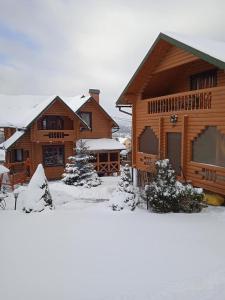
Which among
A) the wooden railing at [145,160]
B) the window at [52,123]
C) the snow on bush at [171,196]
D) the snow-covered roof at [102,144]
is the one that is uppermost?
the window at [52,123]

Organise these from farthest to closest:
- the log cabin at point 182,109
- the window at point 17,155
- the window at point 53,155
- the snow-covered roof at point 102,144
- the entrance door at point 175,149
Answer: the snow-covered roof at point 102,144 → the window at point 53,155 → the window at point 17,155 → the entrance door at point 175,149 → the log cabin at point 182,109

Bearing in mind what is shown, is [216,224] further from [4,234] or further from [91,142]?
[91,142]

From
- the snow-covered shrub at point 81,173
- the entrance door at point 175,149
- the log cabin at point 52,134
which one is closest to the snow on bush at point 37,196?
the entrance door at point 175,149

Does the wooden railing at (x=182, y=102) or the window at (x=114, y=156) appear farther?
the window at (x=114, y=156)

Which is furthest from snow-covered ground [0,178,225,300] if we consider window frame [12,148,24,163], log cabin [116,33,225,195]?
window frame [12,148,24,163]

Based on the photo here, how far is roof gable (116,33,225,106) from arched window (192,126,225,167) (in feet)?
8.92

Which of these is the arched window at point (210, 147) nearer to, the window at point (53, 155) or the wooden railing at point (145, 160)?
the wooden railing at point (145, 160)

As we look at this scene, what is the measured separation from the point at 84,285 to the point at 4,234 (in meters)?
3.33

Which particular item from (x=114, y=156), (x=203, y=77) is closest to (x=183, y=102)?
(x=203, y=77)

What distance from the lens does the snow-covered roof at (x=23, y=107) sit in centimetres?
2220

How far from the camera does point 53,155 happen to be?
78.1 feet

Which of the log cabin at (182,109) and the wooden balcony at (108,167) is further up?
the log cabin at (182,109)

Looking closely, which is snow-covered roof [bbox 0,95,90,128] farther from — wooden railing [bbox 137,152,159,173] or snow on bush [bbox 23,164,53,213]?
snow on bush [bbox 23,164,53,213]

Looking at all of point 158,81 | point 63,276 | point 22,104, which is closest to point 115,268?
point 63,276
